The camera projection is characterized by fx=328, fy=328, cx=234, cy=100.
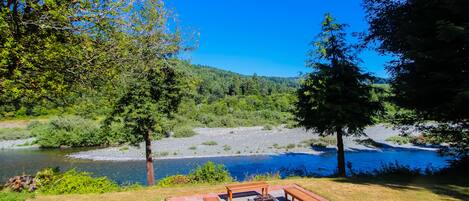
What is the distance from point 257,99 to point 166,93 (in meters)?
70.9

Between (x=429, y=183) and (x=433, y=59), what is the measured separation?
3.77m

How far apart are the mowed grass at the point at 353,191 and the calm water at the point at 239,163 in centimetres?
1309

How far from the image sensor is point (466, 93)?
26.9ft

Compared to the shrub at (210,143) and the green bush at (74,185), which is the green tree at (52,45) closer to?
the green bush at (74,185)

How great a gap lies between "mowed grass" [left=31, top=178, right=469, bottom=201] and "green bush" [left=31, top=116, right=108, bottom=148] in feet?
123

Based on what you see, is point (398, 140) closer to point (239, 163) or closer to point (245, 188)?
point (239, 163)

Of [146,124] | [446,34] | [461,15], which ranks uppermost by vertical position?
[461,15]

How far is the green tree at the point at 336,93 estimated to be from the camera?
45.8 ft

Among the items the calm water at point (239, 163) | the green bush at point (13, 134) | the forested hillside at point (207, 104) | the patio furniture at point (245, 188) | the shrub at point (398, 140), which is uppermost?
the forested hillside at point (207, 104)

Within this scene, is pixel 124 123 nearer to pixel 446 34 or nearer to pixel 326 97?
pixel 326 97

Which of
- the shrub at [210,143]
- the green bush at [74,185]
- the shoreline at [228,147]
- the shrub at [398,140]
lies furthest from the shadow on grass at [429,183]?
the shrub at [210,143]

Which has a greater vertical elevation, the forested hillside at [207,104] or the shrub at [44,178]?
the forested hillside at [207,104]

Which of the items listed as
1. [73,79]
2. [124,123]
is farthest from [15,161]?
[73,79]

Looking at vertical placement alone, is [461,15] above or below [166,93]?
above
